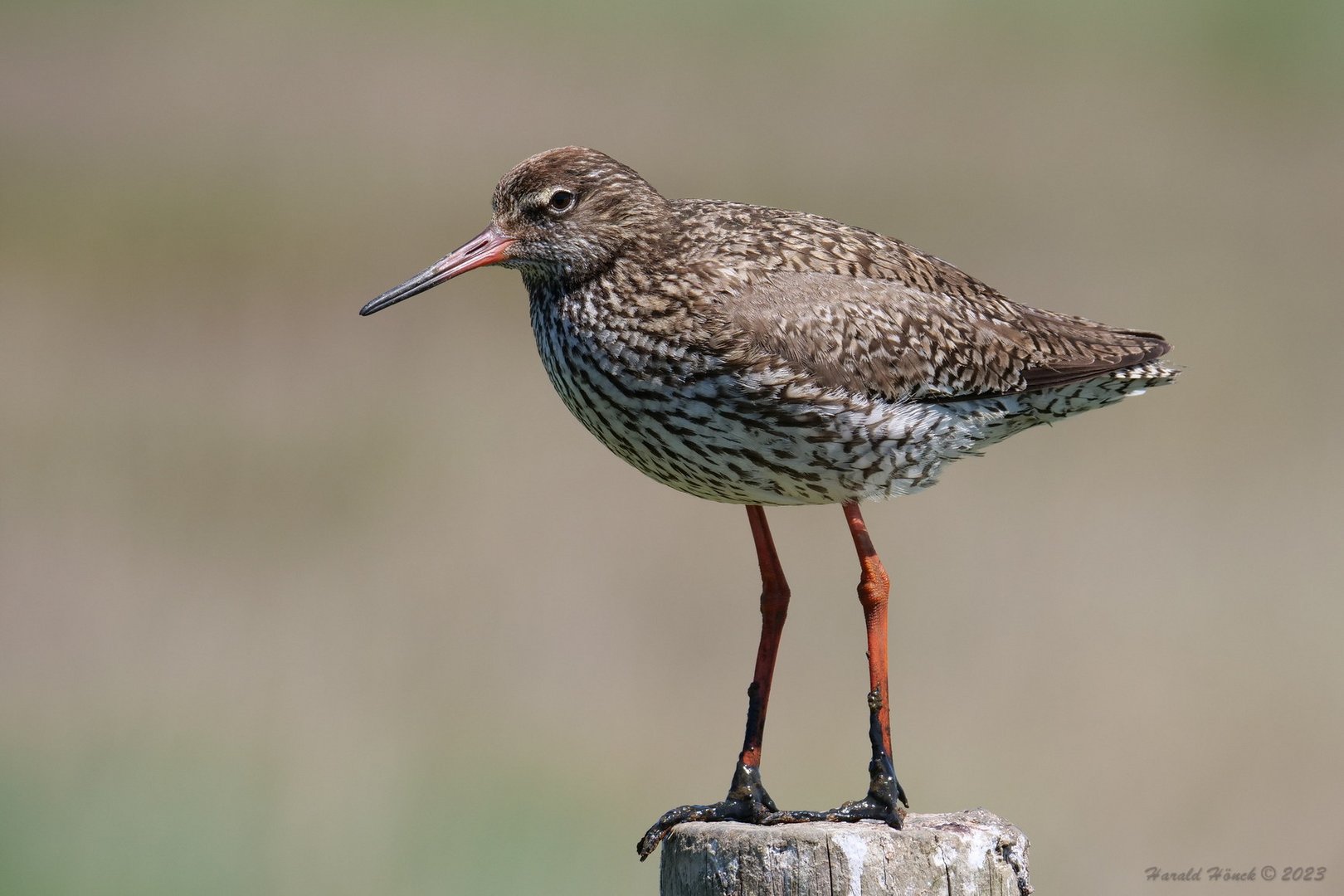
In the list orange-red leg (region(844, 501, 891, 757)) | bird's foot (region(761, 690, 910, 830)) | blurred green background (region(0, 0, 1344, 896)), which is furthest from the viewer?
blurred green background (region(0, 0, 1344, 896))

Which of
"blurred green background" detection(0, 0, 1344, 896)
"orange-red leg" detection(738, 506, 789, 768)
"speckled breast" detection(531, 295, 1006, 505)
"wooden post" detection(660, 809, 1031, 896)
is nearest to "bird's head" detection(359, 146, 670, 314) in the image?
"speckled breast" detection(531, 295, 1006, 505)

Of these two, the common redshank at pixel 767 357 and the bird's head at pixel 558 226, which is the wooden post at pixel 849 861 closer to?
the common redshank at pixel 767 357

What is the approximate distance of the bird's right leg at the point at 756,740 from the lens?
6.05m

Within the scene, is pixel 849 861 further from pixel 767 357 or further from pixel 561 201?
pixel 561 201

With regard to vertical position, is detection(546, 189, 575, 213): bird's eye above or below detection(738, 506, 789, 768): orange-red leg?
above

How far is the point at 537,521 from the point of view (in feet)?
44.1

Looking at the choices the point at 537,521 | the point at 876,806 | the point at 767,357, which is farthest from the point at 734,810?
the point at 537,521

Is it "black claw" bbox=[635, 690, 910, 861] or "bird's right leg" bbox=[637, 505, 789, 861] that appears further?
"bird's right leg" bbox=[637, 505, 789, 861]

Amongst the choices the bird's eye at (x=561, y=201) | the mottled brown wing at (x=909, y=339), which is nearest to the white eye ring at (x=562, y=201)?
the bird's eye at (x=561, y=201)

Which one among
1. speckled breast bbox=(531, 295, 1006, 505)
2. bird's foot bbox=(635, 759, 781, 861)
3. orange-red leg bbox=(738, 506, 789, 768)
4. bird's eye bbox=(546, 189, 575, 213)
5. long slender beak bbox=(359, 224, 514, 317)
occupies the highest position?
bird's eye bbox=(546, 189, 575, 213)

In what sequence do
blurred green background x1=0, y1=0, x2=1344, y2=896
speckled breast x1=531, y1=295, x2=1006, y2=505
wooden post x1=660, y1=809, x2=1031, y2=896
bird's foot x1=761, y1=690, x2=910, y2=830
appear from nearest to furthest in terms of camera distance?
wooden post x1=660, y1=809, x2=1031, y2=896
bird's foot x1=761, y1=690, x2=910, y2=830
speckled breast x1=531, y1=295, x2=1006, y2=505
blurred green background x1=0, y1=0, x2=1344, y2=896

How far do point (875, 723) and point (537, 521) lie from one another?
764 centimetres

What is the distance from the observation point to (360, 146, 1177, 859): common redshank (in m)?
5.96

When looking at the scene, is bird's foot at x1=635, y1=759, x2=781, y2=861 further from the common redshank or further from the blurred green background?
the blurred green background
